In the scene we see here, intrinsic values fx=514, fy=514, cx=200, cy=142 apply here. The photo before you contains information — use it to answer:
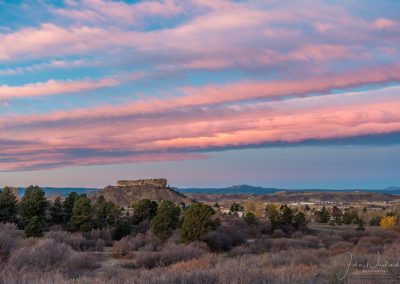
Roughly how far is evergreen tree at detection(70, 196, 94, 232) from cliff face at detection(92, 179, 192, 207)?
10192 cm

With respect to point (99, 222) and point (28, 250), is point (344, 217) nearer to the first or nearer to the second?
point (99, 222)

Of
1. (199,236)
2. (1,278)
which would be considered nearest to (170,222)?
(199,236)

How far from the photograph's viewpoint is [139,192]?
550 feet

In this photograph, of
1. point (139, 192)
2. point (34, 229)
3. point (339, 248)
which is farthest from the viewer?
point (139, 192)

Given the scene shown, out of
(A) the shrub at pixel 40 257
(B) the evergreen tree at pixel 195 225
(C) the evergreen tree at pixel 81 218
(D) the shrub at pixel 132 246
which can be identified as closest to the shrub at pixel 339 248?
(B) the evergreen tree at pixel 195 225

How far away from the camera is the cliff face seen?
522 ft

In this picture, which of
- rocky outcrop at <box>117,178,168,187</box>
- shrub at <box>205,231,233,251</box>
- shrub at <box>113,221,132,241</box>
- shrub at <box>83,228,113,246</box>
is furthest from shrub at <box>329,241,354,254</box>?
rocky outcrop at <box>117,178,168,187</box>

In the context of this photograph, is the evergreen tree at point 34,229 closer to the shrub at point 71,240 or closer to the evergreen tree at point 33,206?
the shrub at point 71,240

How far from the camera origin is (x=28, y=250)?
19141 mm

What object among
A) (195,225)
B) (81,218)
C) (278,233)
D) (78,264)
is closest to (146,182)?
(278,233)

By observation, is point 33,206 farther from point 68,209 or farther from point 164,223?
point 164,223

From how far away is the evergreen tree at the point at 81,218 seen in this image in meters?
51.5

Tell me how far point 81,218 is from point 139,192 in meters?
116

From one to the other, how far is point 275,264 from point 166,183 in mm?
160092
